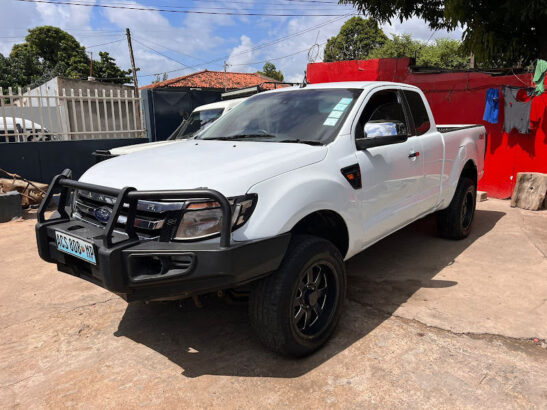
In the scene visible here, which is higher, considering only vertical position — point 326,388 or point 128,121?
point 128,121

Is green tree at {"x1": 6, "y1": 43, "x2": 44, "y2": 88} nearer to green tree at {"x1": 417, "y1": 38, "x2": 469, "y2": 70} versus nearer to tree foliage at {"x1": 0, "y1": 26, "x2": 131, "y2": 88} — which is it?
tree foliage at {"x1": 0, "y1": 26, "x2": 131, "y2": 88}

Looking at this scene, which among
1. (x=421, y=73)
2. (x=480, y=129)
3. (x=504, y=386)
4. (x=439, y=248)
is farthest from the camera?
(x=421, y=73)

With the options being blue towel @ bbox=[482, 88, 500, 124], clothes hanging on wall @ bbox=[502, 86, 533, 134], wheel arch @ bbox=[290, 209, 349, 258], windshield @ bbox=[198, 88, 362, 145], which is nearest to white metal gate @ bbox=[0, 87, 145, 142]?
windshield @ bbox=[198, 88, 362, 145]

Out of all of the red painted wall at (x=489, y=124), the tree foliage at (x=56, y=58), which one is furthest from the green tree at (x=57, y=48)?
the red painted wall at (x=489, y=124)

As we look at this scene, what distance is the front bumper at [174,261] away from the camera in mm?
2131

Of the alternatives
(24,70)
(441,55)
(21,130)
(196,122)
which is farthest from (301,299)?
(24,70)

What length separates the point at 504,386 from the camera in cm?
239

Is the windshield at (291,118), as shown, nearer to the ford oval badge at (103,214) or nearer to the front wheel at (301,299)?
the front wheel at (301,299)

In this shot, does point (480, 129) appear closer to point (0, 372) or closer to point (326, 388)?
point (326, 388)

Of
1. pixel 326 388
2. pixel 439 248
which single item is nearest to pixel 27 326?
pixel 326 388

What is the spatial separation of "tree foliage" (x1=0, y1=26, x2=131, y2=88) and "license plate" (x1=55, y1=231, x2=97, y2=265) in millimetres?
38189

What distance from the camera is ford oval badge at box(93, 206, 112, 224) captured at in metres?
2.53

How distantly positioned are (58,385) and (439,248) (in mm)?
3970

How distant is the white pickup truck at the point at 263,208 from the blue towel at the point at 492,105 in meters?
4.74
